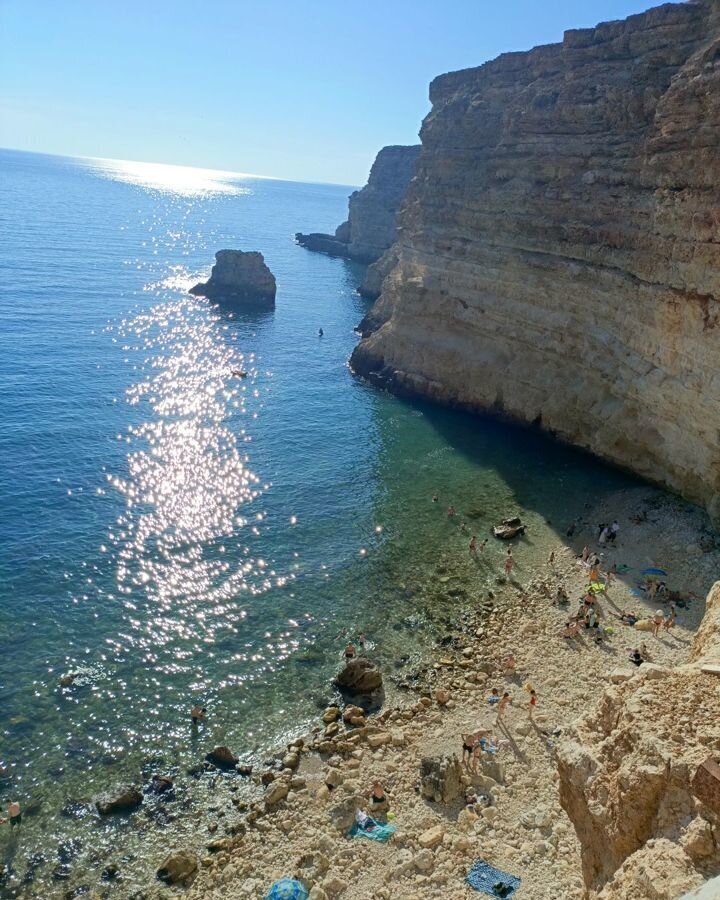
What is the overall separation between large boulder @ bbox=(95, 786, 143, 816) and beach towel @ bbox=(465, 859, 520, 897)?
8.44 m

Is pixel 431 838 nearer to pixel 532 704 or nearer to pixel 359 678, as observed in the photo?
pixel 532 704

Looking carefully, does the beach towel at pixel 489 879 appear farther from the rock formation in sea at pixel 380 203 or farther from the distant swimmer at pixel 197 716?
the rock formation in sea at pixel 380 203

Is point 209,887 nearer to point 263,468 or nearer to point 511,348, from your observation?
point 263,468

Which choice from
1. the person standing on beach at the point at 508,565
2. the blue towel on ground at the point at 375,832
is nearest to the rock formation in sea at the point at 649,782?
the blue towel on ground at the point at 375,832

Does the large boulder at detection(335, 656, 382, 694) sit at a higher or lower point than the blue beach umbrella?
higher

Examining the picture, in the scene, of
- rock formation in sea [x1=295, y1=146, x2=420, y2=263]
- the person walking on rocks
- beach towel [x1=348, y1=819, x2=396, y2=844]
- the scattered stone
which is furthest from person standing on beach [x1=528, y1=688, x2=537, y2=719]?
rock formation in sea [x1=295, y1=146, x2=420, y2=263]

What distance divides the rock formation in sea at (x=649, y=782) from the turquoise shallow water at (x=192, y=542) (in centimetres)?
1066

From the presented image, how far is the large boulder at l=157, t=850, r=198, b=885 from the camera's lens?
14.6 m

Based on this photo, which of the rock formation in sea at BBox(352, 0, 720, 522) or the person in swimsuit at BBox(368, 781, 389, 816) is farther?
the rock formation in sea at BBox(352, 0, 720, 522)

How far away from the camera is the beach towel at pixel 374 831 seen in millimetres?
15172

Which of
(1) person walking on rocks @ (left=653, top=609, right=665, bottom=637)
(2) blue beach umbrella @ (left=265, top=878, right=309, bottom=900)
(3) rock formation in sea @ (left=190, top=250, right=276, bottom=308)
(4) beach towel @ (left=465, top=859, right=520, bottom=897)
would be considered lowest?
(2) blue beach umbrella @ (left=265, top=878, right=309, bottom=900)

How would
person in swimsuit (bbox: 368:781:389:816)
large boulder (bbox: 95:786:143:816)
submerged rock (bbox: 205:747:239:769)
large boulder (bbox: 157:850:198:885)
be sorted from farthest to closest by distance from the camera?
submerged rock (bbox: 205:747:239:769)
large boulder (bbox: 95:786:143:816)
person in swimsuit (bbox: 368:781:389:816)
large boulder (bbox: 157:850:198:885)

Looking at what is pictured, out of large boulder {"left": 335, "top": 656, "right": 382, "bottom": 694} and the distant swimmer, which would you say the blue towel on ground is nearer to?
large boulder {"left": 335, "top": 656, "right": 382, "bottom": 694}

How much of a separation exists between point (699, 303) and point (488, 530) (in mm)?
13237
